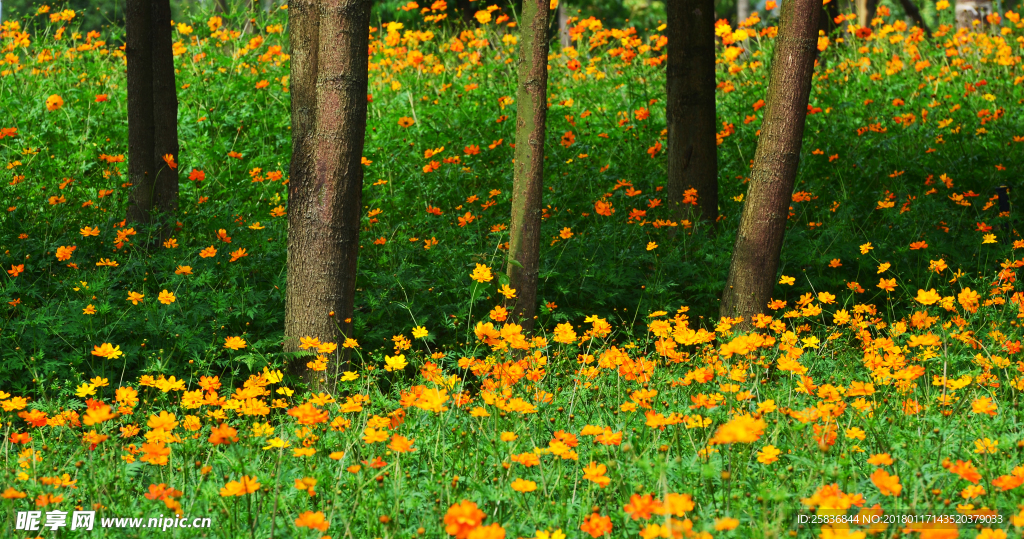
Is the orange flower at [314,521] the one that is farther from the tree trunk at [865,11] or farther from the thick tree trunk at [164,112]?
the tree trunk at [865,11]

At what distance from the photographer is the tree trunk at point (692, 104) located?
5418 millimetres

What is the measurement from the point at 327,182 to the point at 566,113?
468 cm

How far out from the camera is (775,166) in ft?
13.7

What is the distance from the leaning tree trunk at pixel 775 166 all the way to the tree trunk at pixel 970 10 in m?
8.74

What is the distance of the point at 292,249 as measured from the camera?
3805 mm

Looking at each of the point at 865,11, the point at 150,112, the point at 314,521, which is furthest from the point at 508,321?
the point at 865,11

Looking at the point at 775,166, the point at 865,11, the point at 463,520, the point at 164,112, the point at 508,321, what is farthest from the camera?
the point at 865,11

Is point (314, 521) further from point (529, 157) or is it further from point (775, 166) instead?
point (775, 166)

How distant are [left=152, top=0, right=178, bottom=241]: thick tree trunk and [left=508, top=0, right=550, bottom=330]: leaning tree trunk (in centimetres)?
234

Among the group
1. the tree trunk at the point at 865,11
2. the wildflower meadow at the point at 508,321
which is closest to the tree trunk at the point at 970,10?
the wildflower meadow at the point at 508,321

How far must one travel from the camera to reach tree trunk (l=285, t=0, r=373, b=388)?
3602mm

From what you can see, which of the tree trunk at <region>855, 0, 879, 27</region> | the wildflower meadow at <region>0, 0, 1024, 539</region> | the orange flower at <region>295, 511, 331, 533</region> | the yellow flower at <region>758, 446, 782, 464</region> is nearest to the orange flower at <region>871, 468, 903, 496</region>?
the wildflower meadow at <region>0, 0, 1024, 539</region>

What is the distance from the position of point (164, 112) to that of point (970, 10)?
10.5m

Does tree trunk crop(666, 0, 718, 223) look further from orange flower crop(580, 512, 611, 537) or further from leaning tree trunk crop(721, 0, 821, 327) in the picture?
orange flower crop(580, 512, 611, 537)
